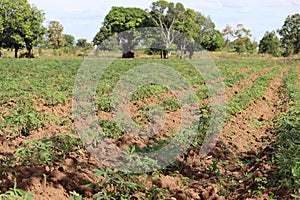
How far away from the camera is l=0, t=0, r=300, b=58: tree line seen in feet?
134

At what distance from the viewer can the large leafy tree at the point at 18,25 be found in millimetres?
40031

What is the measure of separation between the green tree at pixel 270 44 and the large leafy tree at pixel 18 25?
120 ft

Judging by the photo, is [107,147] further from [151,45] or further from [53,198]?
[151,45]

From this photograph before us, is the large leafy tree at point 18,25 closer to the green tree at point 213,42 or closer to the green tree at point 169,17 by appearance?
the green tree at point 169,17

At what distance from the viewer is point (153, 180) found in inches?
179

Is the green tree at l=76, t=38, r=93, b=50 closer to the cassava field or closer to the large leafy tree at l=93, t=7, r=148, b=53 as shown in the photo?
the large leafy tree at l=93, t=7, r=148, b=53

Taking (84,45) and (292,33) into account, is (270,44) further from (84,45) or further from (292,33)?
(84,45)

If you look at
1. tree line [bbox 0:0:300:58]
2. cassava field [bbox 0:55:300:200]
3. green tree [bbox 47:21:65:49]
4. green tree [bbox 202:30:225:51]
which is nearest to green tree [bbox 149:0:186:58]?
tree line [bbox 0:0:300:58]

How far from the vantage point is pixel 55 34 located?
221 feet

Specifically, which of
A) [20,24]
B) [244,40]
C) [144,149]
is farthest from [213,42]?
[144,149]

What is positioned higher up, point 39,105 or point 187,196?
point 39,105

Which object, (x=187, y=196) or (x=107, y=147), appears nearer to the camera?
(x=187, y=196)

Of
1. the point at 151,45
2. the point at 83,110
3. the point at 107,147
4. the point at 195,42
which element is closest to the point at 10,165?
the point at 107,147

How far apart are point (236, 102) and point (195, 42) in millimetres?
46347
